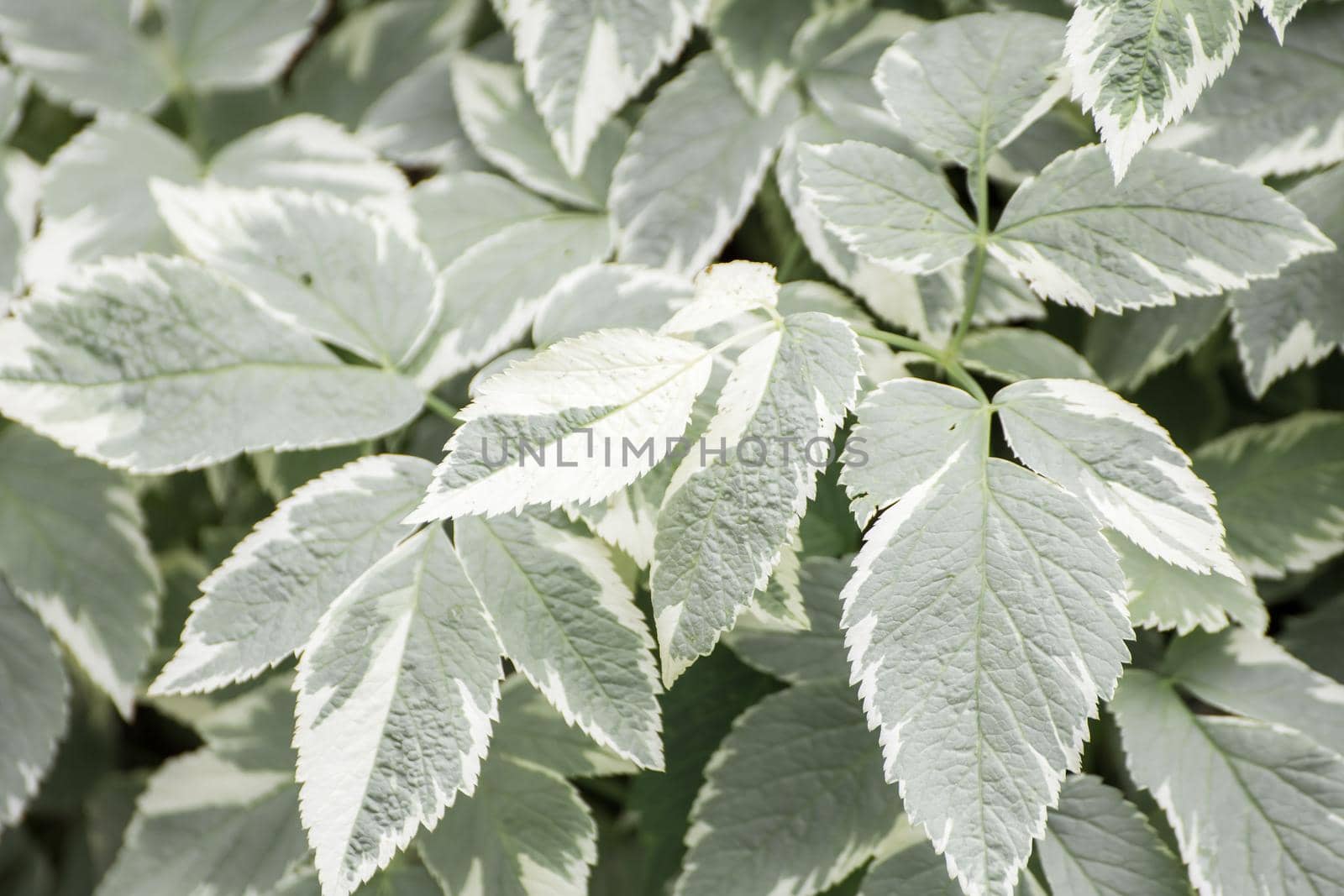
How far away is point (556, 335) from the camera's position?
745 millimetres

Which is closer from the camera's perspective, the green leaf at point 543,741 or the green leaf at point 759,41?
the green leaf at point 543,741

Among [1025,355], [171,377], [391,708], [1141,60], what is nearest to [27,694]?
[171,377]

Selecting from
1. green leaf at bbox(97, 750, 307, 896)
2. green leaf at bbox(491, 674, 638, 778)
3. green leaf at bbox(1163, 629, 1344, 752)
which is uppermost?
green leaf at bbox(1163, 629, 1344, 752)

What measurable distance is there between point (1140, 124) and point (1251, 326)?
0.26 m

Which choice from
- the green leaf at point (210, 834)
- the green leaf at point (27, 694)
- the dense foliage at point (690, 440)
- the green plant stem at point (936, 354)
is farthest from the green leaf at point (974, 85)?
the green leaf at point (27, 694)

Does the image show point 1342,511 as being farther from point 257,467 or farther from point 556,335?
point 257,467

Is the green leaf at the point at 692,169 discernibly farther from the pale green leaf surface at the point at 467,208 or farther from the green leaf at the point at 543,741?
the green leaf at the point at 543,741

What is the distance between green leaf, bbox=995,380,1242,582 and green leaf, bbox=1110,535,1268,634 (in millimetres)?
88

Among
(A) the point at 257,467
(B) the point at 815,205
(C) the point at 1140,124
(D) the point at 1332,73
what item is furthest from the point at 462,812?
(D) the point at 1332,73

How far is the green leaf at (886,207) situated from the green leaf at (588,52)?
0.20 m

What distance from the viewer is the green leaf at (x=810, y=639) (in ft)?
2.56

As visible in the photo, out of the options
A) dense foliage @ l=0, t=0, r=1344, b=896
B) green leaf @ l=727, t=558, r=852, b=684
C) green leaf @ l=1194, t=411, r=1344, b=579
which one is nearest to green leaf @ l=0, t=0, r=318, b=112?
dense foliage @ l=0, t=0, r=1344, b=896

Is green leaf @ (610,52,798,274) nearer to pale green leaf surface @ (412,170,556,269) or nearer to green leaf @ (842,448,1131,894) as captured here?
pale green leaf surface @ (412,170,556,269)

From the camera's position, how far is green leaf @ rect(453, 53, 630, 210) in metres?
0.91
